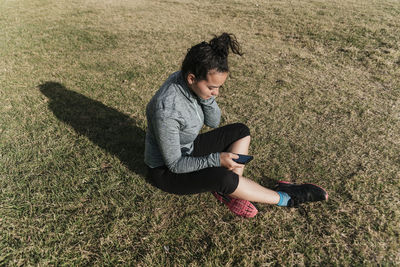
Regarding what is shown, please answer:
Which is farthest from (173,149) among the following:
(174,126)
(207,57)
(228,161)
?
(207,57)

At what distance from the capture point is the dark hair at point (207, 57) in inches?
89.0

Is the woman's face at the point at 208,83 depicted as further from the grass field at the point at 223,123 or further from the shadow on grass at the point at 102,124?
the shadow on grass at the point at 102,124

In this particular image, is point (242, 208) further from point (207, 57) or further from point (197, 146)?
point (207, 57)

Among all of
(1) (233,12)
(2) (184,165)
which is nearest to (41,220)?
(2) (184,165)

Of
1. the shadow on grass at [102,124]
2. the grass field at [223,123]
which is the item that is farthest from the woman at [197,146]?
A: the shadow on grass at [102,124]

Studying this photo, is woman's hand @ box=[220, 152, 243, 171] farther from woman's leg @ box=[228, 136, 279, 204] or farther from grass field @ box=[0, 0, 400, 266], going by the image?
grass field @ box=[0, 0, 400, 266]

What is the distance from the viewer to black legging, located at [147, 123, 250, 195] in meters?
2.49

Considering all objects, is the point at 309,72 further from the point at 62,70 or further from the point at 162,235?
the point at 62,70

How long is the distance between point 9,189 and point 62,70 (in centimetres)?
379

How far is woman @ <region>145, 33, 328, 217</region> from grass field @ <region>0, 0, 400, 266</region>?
9.5 inches

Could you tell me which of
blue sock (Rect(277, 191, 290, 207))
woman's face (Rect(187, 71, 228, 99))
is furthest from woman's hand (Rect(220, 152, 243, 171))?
blue sock (Rect(277, 191, 290, 207))

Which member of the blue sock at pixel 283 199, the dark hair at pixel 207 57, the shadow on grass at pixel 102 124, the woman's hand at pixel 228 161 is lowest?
the shadow on grass at pixel 102 124

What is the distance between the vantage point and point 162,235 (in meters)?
2.65

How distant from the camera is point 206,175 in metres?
2.51
